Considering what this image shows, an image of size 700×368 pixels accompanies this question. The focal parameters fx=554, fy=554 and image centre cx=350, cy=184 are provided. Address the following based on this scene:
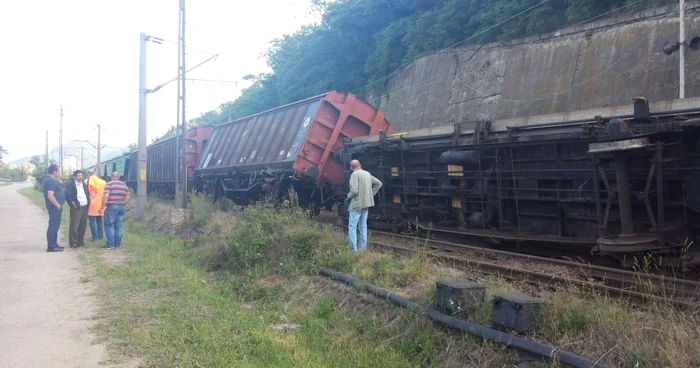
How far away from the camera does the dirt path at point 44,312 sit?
5137 mm

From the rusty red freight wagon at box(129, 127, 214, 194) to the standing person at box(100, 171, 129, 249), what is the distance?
742cm

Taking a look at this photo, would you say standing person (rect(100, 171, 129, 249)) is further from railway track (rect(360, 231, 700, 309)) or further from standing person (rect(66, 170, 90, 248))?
railway track (rect(360, 231, 700, 309))

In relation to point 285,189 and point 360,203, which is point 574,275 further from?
point 285,189

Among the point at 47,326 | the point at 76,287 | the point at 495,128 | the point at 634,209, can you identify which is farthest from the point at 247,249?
the point at 634,209

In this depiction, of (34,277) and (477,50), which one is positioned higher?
(477,50)

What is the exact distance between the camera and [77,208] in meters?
12.7

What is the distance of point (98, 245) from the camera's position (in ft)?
43.0

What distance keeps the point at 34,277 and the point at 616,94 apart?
16.4 metres

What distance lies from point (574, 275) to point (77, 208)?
424 inches

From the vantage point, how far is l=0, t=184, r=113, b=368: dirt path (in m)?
5.14

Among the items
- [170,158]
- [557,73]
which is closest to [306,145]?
[557,73]

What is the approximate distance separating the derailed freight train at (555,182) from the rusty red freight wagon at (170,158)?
1181cm

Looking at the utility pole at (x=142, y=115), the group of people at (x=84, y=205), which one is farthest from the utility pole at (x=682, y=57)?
the utility pole at (x=142, y=115)

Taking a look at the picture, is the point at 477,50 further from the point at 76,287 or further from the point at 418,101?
the point at 76,287
